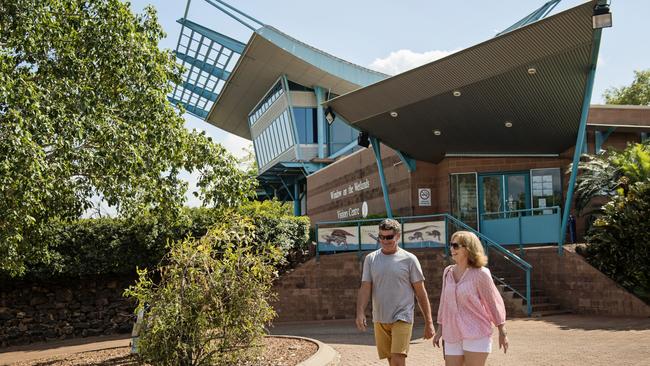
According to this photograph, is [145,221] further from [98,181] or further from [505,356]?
[505,356]

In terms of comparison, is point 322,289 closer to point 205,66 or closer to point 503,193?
point 503,193

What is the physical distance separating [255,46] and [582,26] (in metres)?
29.6

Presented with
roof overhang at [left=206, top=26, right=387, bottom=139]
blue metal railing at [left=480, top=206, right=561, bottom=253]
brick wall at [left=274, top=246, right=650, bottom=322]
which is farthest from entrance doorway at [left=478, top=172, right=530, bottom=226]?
roof overhang at [left=206, top=26, right=387, bottom=139]

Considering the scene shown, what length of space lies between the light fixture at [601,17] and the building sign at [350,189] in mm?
15899

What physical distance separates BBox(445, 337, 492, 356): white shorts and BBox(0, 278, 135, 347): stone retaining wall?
16595 millimetres

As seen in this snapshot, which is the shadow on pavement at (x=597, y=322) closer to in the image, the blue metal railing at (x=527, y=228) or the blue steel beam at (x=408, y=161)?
the blue metal railing at (x=527, y=228)

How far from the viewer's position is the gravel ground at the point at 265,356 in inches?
408

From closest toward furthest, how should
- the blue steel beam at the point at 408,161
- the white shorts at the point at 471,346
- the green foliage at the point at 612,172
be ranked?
1. the white shorts at the point at 471,346
2. the green foliage at the point at 612,172
3. the blue steel beam at the point at 408,161

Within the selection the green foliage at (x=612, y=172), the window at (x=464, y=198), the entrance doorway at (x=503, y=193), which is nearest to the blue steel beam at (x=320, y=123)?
the window at (x=464, y=198)

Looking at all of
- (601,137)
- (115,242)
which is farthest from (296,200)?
(601,137)

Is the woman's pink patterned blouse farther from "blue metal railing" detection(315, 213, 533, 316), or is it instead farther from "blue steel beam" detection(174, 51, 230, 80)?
"blue steel beam" detection(174, 51, 230, 80)

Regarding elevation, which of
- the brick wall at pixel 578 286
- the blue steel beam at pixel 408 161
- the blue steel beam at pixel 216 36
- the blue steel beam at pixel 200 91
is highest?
the blue steel beam at pixel 216 36

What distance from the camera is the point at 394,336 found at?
6.64 metres

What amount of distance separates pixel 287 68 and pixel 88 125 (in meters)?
33.0
